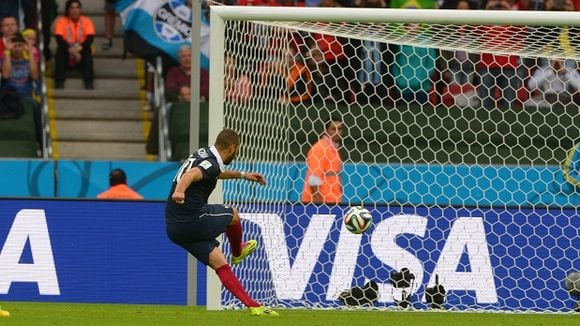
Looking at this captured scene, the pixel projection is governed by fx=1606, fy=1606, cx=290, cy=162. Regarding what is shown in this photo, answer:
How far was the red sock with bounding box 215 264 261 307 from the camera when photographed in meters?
13.4

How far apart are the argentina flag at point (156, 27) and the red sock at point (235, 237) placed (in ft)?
23.6

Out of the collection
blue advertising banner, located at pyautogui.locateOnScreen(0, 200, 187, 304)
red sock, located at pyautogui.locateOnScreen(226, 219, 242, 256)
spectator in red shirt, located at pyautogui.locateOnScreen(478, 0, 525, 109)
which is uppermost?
spectator in red shirt, located at pyautogui.locateOnScreen(478, 0, 525, 109)

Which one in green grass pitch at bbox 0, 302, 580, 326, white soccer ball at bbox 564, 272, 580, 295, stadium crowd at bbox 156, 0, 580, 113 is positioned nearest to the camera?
green grass pitch at bbox 0, 302, 580, 326

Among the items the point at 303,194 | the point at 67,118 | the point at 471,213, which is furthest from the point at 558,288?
the point at 67,118

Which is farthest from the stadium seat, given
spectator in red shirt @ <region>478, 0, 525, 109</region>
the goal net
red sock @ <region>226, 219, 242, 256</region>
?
red sock @ <region>226, 219, 242, 256</region>

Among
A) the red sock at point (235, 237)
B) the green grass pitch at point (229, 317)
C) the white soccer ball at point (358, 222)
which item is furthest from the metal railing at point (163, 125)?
the white soccer ball at point (358, 222)

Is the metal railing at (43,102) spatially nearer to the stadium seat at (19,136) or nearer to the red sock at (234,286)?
the stadium seat at (19,136)

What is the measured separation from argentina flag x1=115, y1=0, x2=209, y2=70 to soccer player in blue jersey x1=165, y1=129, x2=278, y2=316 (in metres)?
7.65

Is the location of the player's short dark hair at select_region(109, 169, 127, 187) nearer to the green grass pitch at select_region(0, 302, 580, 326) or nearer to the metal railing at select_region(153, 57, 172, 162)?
the metal railing at select_region(153, 57, 172, 162)

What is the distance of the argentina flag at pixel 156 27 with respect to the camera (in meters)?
21.3

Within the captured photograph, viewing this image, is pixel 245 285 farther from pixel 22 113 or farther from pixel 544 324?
pixel 22 113

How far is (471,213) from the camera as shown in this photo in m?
16.1

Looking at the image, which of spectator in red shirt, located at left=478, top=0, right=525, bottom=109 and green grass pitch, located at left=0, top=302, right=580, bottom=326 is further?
spectator in red shirt, located at left=478, top=0, right=525, bottom=109

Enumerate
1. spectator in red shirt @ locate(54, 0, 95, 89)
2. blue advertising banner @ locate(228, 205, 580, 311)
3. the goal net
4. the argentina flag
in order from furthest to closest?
1. spectator in red shirt @ locate(54, 0, 95, 89)
2. the argentina flag
3. blue advertising banner @ locate(228, 205, 580, 311)
4. the goal net
